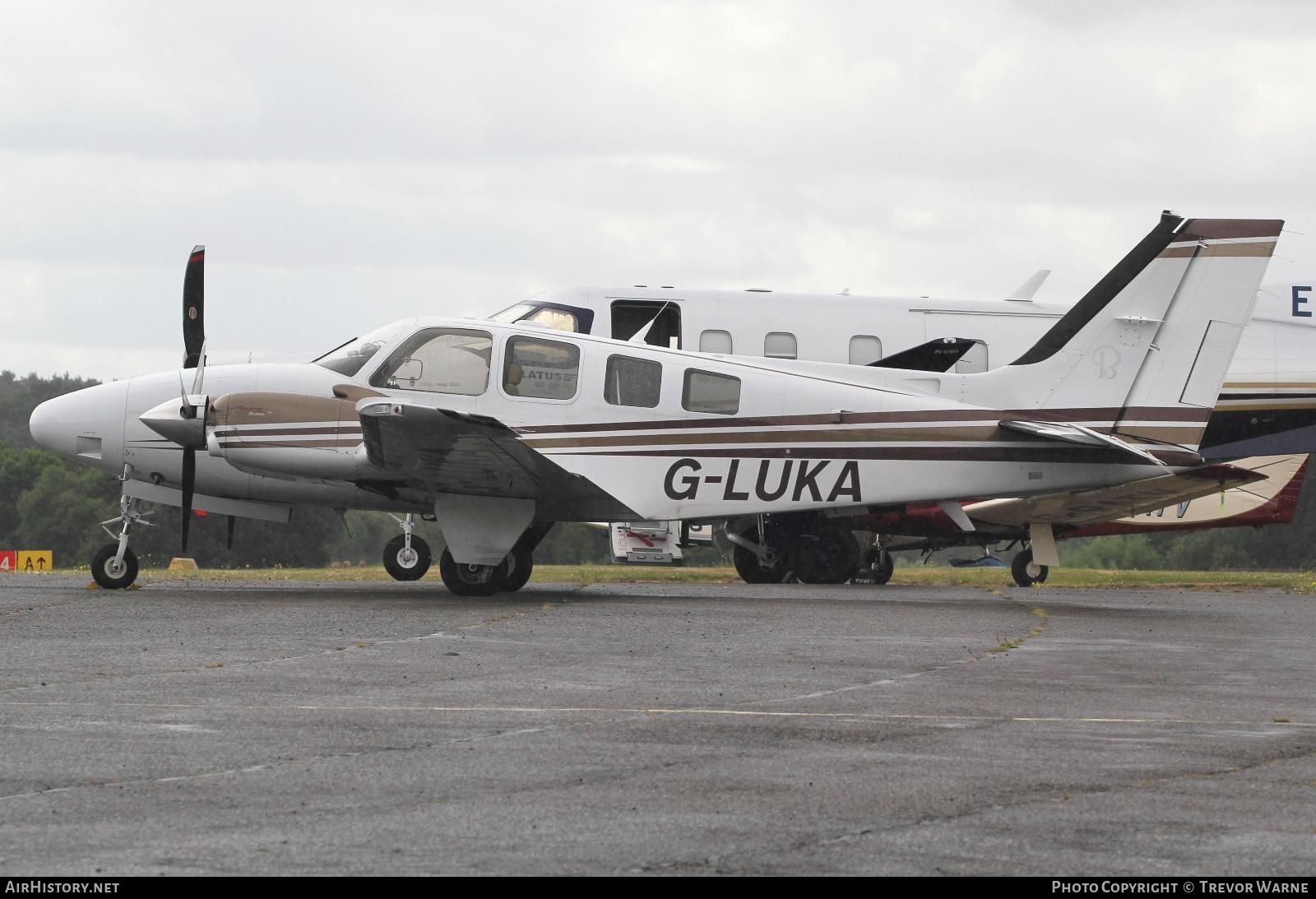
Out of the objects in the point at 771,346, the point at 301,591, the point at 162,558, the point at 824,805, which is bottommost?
the point at 162,558

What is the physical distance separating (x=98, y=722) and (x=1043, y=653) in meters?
7.70

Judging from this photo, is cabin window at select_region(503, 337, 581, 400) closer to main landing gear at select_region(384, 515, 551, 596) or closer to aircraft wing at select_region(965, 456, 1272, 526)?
main landing gear at select_region(384, 515, 551, 596)

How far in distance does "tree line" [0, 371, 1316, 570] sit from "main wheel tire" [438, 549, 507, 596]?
51473 mm

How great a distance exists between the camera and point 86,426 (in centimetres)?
1855

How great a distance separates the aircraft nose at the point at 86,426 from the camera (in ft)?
60.7

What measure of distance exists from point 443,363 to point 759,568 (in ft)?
25.0

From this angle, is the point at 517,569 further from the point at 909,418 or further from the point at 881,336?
the point at 881,336

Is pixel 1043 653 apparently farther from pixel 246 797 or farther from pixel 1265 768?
pixel 246 797

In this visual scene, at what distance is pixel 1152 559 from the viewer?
284ft

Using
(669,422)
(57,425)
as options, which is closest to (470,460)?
(669,422)

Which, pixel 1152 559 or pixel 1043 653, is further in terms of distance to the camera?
pixel 1152 559

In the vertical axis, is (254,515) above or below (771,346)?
below
